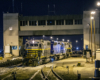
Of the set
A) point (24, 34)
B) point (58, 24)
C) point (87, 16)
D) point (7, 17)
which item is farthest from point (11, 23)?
point (87, 16)

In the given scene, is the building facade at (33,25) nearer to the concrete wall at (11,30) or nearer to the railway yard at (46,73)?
the concrete wall at (11,30)

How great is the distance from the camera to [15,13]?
43406mm

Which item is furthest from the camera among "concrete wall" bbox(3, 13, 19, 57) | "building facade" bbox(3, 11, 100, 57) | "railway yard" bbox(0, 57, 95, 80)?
"concrete wall" bbox(3, 13, 19, 57)

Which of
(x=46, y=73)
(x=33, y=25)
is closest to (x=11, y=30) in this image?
(x=33, y=25)

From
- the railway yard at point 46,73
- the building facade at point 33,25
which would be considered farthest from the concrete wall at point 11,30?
the railway yard at point 46,73

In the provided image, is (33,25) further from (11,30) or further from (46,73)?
(46,73)

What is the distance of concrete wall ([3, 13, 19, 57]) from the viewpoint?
142 ft

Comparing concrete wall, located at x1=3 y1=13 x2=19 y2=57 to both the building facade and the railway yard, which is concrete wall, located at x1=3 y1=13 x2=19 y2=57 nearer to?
the building facade

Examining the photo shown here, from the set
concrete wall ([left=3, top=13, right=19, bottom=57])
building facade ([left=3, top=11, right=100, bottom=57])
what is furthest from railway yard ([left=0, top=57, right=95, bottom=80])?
concrete wall ([left=3, top=13, right=19, bottom=57])

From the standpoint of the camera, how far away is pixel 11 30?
43.4m

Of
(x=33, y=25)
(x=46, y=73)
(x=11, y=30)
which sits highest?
(x=33, y=25)

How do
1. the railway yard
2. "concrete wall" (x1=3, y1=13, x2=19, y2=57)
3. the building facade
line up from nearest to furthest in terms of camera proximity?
the railway yard, the building facade, "concrete wall" (x1=3, y1=13, x2=19, y2=57)

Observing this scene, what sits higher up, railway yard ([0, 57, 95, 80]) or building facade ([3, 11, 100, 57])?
building facade ([3, 11, 100, 57])

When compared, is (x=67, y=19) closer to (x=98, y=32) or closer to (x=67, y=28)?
(x=67, y=28)
